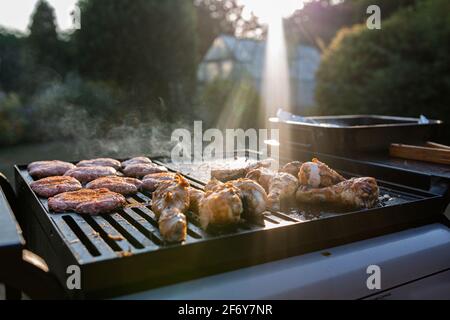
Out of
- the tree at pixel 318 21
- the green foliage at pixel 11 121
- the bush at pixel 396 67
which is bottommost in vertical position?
the green foliage at pixel 11 121

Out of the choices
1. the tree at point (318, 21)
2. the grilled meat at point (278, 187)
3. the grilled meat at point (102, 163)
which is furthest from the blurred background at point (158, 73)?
the tree at point (318, 21)

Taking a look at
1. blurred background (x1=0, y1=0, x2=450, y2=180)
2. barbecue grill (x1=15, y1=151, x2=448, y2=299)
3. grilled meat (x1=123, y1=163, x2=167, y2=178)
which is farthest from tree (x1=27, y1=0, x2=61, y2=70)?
barbecue grill (x1=15, y1=151, x2=448, y2=299)

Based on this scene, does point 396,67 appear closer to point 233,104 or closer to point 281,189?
point 233,104

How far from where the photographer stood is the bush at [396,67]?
995cm

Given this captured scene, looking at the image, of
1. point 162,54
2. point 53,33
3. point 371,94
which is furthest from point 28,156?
point 371,94

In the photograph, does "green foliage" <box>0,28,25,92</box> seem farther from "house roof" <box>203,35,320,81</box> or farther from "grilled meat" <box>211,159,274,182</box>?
"grilled meat" <box>211,159,274,182</box>

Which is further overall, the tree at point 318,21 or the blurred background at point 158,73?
the tree at point 318,21

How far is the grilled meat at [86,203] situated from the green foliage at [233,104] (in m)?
9.91

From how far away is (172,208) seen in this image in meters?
1.91

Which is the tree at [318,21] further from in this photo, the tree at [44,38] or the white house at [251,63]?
the tree at [44,38]

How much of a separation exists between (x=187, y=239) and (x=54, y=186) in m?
1.10

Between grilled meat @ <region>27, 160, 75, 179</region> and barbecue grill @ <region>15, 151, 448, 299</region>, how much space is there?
1.17 ft
